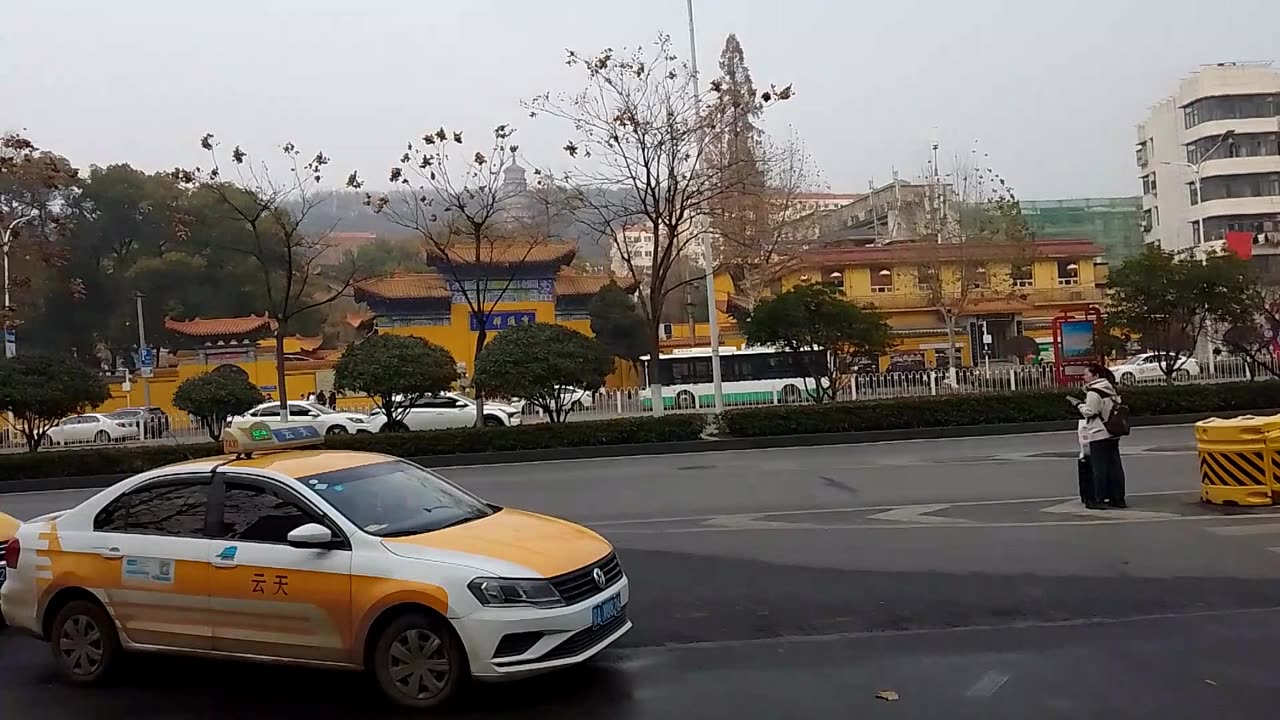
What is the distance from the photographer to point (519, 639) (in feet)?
17.7

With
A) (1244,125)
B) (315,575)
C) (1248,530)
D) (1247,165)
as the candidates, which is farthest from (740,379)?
(1244,125)

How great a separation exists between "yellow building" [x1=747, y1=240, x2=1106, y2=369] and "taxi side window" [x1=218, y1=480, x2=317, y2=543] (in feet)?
141

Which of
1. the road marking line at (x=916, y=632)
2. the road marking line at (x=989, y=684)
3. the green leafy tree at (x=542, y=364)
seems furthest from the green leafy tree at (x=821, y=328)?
the road marking line at (x=989, y=684)

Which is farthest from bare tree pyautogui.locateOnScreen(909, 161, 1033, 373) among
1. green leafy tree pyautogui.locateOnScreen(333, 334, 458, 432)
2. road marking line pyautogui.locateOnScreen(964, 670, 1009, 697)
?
road marking line pyautogui.locateOnScreen(964, 670, 1009, 697)

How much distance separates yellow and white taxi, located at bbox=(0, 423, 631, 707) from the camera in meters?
5.44

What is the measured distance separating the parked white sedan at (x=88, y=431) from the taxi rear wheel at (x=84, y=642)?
29.3 m

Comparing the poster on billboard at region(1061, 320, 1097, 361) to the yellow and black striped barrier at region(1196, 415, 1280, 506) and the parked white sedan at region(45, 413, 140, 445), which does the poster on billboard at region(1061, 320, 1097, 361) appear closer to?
the yellow and black striped barrier at region(1196, 415, 1280, 506)

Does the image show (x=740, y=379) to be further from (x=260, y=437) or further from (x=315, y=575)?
(x=315, y=575)

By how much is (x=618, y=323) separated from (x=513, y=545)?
129 ft

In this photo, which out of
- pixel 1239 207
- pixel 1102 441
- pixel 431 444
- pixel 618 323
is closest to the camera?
pixel 1102 441

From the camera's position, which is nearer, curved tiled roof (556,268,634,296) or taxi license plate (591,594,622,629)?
taxi license plate (591,594,622,629)

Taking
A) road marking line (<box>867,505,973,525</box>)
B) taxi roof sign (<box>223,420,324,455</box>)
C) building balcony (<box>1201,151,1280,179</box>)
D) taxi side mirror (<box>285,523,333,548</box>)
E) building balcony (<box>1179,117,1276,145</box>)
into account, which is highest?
building balcony (<box>1179,117,1276,145</box>)

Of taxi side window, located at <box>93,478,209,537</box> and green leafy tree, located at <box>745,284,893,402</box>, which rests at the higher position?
green leafy tree, located at <box>745,284,893,402</box>

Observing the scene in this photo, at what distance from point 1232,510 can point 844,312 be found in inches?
639
